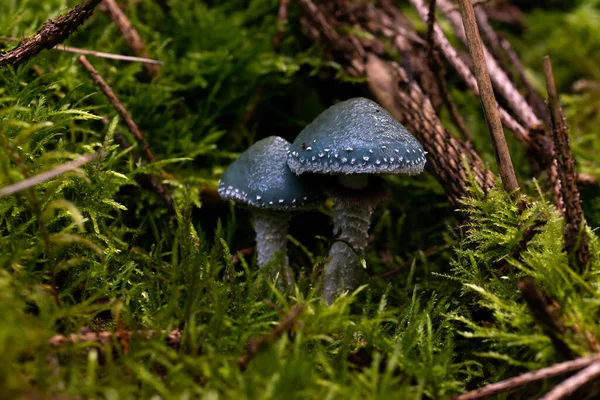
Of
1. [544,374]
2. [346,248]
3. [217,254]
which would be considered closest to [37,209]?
[217,254]

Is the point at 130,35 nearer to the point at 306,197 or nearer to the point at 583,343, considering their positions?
the point at 306,197

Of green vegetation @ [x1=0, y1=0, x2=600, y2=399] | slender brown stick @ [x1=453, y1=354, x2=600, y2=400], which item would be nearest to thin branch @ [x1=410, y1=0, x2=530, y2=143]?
green vegetation @ [x1=0, y1=0, x2=600, y2=399]

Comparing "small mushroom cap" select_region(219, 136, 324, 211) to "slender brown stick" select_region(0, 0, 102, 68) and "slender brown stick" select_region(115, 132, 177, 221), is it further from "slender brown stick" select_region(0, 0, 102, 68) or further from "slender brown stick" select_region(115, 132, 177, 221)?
"slender brown stick" select_region(0, 0, 102, 68)

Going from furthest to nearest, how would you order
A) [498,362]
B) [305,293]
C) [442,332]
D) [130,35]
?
[130,35], [305,293], [442,332], [498,362]

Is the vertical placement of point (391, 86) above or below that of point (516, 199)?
above

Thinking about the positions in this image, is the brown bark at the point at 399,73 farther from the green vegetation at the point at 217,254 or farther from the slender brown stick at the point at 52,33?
the slender brown stick at the point at 52,33

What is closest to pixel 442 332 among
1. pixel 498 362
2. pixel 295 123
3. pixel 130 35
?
pixel 498 362

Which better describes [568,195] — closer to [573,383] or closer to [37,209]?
[573,383]
